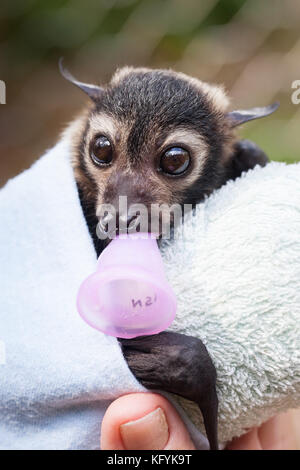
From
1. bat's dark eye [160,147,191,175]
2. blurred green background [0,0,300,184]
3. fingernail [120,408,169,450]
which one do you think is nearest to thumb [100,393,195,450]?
fingernail [120,408,169,450]

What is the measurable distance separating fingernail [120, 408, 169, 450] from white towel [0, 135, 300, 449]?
0.05 m

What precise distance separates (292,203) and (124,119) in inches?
15.4

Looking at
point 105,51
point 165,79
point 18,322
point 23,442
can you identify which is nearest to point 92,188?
point 165,79

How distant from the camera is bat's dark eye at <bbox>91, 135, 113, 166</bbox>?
1.03 metres

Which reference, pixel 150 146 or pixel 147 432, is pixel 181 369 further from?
pixel 150 146

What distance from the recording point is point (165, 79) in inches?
41.8

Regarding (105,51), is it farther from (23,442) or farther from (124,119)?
(23,442)

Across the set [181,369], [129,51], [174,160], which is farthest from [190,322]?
[129,51]

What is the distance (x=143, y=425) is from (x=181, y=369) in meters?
0.09

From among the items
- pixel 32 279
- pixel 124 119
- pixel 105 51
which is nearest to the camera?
pixel 32 279

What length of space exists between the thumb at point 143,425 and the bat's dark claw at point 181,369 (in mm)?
27

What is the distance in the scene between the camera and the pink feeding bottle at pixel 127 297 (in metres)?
0.70

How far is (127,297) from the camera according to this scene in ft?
2.37

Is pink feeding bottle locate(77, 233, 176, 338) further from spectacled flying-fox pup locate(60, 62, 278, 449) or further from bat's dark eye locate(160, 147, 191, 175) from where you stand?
bat's dark eye locate(160, 147, 191, 175)
